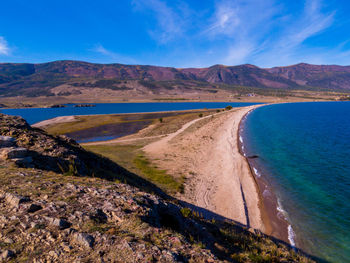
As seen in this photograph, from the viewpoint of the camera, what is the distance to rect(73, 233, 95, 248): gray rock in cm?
603

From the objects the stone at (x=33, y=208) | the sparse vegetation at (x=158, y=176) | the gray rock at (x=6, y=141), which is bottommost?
the sparse vegetation at (x=158, y=176)

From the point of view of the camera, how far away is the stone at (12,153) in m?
11.3

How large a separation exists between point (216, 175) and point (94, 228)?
2191cm

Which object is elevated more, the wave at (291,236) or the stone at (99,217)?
the stone at (99,217)

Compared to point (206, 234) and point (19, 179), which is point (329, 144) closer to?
point (206, 234)

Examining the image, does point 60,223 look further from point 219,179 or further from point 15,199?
point 219,179

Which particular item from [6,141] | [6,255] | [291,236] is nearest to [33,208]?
[6,255]

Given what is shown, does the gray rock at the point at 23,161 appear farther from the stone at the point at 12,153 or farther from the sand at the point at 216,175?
the sand at the point at 216,175

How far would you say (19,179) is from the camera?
9094mm

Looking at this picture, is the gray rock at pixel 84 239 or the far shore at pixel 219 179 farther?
the far shore at pixel 219 179

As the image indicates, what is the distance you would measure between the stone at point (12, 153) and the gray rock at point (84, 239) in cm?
884

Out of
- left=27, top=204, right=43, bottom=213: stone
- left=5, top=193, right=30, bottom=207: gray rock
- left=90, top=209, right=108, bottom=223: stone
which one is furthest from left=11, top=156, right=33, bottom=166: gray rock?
left=90, top=209, right=108, bottom=223: stone

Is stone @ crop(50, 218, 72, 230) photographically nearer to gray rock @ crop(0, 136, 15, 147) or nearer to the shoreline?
gray rock @ crop(0, 136, 15, 147)

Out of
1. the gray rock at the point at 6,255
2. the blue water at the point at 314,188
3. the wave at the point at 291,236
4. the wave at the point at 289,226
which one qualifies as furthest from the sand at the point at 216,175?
the gray rock at the point at 6,255
